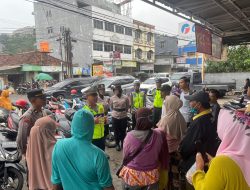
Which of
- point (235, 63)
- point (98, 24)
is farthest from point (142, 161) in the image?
point (98, 24)

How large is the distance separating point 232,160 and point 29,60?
3098 cm

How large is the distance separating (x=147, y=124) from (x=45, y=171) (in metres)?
1.41

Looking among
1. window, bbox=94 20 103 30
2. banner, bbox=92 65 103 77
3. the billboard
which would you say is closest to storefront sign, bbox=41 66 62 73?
banner, bbox=92 65 103 77

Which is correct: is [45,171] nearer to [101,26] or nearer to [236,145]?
[236,145]

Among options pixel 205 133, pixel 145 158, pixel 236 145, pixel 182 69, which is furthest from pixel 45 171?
pixel 182 69

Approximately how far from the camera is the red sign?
7.56m

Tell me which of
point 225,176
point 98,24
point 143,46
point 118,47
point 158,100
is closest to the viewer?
point 225,176

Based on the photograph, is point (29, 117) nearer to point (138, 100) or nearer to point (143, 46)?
point (138, 100)

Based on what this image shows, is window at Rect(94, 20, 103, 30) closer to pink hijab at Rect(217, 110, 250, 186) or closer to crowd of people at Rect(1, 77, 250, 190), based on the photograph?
crowd of people at Rect(1, 77, 250, 190)

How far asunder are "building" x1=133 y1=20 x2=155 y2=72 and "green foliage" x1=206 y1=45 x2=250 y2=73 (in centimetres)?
2375

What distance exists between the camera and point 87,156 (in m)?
2.03

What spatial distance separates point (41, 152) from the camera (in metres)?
3.16

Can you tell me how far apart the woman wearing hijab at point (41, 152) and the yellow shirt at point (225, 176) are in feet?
6.84

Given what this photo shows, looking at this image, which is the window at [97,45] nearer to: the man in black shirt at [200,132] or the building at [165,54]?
the building at [165,54]
